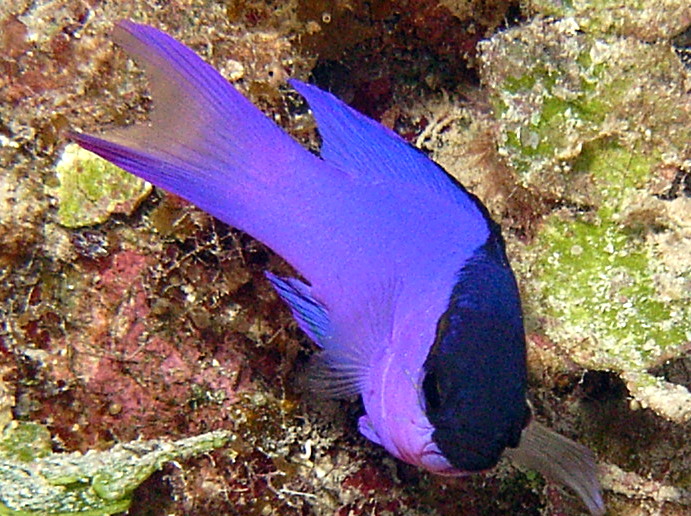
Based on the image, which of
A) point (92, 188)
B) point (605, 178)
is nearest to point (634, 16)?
point (605, 178)

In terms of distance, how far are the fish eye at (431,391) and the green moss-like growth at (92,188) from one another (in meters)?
1.51

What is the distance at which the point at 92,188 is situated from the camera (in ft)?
8.52

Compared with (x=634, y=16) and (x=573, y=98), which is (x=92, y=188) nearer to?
(x=573, y=98)

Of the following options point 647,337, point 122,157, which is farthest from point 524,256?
point 122,157

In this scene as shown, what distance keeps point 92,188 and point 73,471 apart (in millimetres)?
1240

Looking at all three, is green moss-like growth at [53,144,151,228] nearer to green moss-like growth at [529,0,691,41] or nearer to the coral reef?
the coral reef

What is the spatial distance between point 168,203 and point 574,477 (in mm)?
1907

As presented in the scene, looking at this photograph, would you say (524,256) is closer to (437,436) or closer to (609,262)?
(609,262)

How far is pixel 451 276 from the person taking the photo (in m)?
1.87

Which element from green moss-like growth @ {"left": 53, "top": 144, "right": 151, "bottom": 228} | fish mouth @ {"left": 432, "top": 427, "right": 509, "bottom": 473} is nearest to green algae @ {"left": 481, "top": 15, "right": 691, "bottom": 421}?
fish mouth @ {"left": 432, "top": 427, "right": 509, "bottom": 473}

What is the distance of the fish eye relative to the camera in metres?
1.73

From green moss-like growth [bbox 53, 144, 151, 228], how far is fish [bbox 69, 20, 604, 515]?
2.27 ft

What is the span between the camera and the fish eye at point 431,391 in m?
1.73

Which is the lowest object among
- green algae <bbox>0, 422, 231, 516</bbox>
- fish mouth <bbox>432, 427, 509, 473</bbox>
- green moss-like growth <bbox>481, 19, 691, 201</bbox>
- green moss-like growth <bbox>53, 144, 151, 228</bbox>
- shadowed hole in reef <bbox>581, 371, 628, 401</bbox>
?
green algae <bbox>0, 422, 231, 516</bbox>
